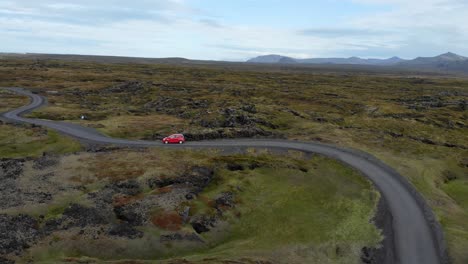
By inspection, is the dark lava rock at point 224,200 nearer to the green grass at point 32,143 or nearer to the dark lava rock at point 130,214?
the dark lava rock at point 130,214

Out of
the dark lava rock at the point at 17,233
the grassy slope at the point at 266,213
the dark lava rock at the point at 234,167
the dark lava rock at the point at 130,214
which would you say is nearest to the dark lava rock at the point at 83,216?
the dark lava rock at the point at 130,214

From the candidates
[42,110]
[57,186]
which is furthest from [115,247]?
[42,110]

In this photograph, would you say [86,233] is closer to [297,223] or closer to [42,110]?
[297,223]

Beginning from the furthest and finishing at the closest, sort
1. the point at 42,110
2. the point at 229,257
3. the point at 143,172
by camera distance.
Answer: the point at 42,110 → the point at 143,172 → the point at 229,257

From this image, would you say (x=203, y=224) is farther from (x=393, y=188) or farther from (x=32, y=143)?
(x=32, y=143)

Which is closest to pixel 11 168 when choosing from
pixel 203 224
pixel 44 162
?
pixel 44 162

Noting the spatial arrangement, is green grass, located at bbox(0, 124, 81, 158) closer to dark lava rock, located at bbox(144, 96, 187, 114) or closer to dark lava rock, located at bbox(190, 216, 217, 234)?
dark lava rock, located at bbox(190, 216, 217, 234)

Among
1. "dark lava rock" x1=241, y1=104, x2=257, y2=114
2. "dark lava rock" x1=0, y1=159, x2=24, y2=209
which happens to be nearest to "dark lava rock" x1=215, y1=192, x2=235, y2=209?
"dark lava rock" x1=0, y1=159, x2=24, y2=209
